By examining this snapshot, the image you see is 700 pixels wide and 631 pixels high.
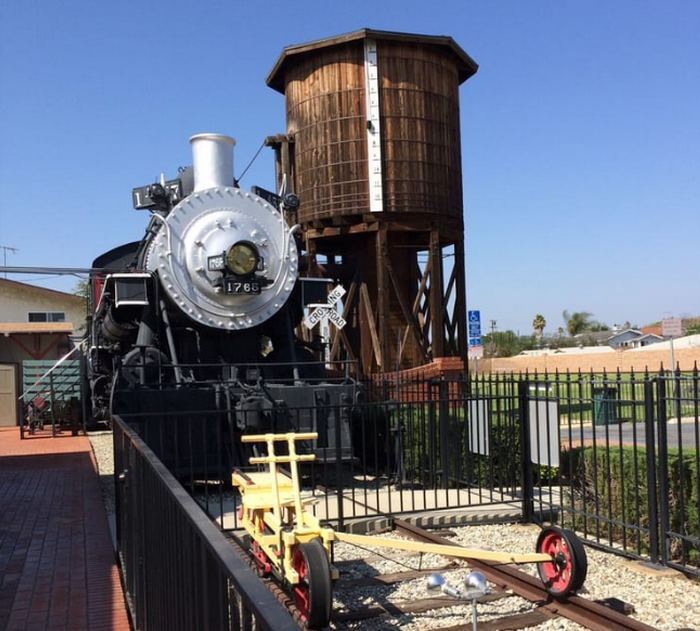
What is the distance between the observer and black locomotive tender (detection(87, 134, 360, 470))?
8648 millimetres

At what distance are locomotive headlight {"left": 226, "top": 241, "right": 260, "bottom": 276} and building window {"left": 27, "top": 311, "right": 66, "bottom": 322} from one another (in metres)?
26.4

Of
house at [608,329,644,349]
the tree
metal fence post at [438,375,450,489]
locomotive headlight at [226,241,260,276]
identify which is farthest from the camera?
house at [608,329,644,349]

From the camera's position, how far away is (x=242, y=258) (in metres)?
9.86

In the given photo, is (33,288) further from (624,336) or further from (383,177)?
(624,336)

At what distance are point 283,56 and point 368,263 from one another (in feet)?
21.1

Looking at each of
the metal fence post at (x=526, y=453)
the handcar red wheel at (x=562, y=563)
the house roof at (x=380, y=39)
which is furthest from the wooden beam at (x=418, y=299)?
the handcar red wheel at (x=562, y=563)

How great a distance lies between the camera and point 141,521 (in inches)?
149

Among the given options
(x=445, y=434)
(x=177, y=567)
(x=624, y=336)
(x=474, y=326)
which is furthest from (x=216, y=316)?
(x=624, y=336)

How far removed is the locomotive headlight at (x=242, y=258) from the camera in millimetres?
9734

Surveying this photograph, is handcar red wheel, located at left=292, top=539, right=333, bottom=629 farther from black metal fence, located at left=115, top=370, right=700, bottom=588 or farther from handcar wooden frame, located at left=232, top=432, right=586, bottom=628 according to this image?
black metal fence, located at left=115, top=370, right=700, bottom=588

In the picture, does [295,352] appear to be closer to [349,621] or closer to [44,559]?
[44,559]

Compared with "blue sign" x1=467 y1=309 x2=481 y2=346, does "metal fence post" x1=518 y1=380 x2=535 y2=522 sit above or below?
below

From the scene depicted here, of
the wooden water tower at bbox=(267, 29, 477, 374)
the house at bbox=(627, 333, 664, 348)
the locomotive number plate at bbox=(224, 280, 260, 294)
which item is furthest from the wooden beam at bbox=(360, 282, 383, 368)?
the house at bbox=(627, 333, 664, 348)

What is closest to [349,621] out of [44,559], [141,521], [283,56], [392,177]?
[141,521]
